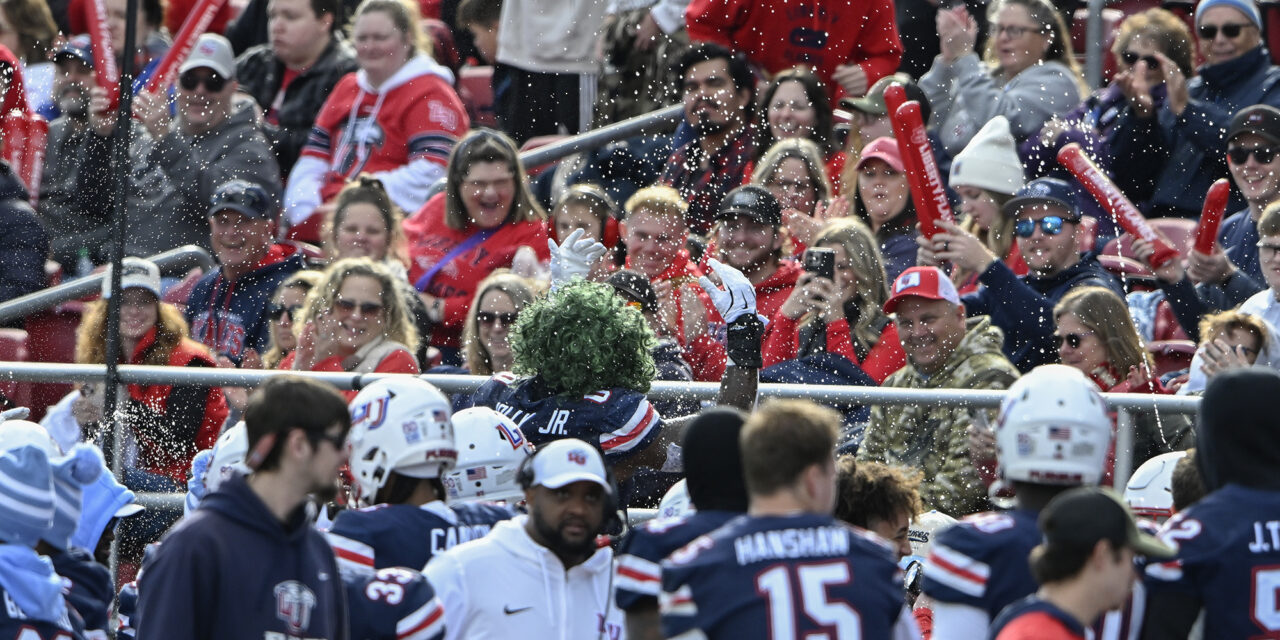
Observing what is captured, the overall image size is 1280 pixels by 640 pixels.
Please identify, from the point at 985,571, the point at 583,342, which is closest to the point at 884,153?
the point at 583,342

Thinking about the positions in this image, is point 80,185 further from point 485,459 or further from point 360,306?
point 485,459

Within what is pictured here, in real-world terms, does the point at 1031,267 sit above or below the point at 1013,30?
below

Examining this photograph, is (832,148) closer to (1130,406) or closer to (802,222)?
(802,222)

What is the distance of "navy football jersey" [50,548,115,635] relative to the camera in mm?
6109

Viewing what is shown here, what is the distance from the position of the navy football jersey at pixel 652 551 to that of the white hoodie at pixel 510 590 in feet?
1.85

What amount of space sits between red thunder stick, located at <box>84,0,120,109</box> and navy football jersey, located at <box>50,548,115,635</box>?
5.74 metres

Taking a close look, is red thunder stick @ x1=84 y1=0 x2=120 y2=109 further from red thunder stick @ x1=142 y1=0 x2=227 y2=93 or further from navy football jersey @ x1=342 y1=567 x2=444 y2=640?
navy football jersey @ x1=342 y1=567 x2=444 y2=640

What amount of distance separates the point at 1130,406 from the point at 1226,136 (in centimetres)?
265

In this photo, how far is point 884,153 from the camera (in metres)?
9.38

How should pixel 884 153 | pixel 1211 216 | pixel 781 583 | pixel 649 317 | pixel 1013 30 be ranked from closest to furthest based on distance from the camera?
pixel 781 583 → pixel 1211 216 → pixel 649 317 → pixel 884 153 → pixel 1013 30

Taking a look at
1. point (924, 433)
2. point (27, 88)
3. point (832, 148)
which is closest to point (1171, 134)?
point (832, 148)

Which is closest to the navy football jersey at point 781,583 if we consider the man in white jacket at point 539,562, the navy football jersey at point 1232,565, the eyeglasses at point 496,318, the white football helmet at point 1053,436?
the white football helmet at point 1053,436

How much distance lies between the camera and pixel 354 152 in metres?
11.2

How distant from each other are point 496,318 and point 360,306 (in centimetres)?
61
